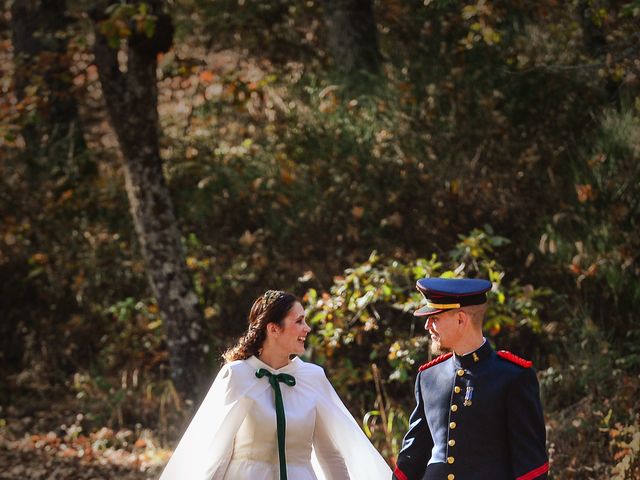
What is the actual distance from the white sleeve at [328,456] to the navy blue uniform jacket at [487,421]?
2.56ft

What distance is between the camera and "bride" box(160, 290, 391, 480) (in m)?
4.50

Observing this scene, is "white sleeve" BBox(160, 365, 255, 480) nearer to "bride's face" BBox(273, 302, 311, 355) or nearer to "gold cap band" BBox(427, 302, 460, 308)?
"bride's face" BBox(273, 302, 311, 355)

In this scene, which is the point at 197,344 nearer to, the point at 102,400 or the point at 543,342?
the point at 102,400

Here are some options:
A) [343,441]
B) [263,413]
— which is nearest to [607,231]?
[343,441]

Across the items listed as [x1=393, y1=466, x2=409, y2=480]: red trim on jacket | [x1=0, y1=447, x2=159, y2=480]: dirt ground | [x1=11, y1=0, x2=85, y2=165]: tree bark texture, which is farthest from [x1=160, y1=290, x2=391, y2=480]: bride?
[x1=11, y1=0, x2=85, y2=165]: tree bark texture

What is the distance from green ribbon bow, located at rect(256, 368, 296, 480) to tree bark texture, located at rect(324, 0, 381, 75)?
7.45 meters

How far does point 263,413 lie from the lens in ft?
14.8

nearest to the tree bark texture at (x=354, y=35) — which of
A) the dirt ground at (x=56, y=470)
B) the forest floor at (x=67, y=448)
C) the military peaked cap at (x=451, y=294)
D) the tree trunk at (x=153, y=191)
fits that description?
the tree trunk at (x=153, y=191)

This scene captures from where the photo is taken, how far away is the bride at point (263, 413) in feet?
14.8

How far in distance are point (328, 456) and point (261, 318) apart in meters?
0.80

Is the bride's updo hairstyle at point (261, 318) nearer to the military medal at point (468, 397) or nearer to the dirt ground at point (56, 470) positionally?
the military medal at point (468, 397)

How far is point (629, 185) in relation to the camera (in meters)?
8.78

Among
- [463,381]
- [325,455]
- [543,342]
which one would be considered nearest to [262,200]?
[543,342]

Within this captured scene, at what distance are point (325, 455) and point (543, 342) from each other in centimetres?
458
